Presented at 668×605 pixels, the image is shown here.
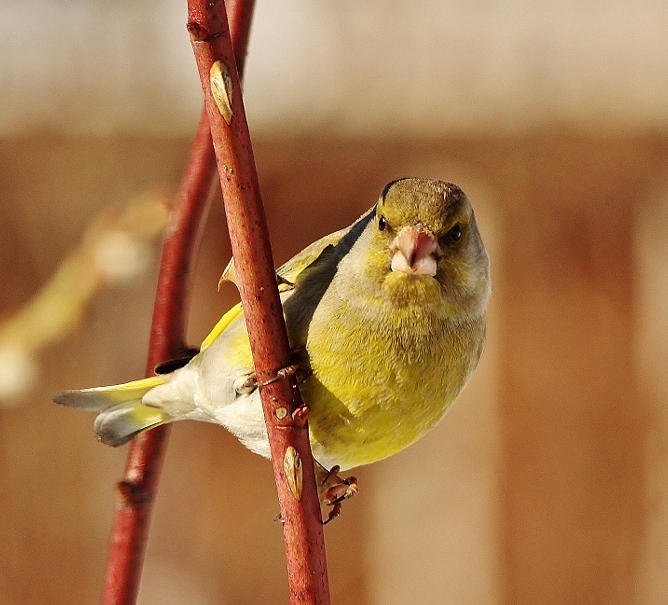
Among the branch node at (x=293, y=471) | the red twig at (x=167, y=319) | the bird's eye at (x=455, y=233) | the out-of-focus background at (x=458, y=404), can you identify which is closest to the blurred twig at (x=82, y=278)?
the red twig at (x=167, y=319)

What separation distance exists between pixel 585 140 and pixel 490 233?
23.6 inches

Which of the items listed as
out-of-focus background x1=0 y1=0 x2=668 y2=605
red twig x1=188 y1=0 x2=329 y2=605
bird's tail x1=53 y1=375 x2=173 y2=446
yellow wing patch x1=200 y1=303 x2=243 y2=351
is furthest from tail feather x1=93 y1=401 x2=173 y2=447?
out-of-focus background x1=0 y1=0 x2=668 y2=605

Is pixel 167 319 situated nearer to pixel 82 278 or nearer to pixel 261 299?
pixel 82 278

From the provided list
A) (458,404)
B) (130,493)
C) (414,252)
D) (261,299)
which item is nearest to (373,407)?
(414,252)

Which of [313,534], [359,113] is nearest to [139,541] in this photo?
[313,534]

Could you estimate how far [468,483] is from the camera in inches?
165

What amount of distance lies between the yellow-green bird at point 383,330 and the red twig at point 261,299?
310mm

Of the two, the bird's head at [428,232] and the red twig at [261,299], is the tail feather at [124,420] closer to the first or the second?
the bird's head at [428,232]

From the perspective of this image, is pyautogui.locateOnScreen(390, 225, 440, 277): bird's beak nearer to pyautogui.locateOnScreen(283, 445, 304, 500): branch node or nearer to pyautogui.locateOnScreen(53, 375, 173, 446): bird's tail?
pyautogui.locateOnScreen(283, 445, 304, 500): branch node

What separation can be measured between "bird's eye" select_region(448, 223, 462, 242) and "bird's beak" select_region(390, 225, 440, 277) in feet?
0.14

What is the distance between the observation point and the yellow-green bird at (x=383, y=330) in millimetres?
1538

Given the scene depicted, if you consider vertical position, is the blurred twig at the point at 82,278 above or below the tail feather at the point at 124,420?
above

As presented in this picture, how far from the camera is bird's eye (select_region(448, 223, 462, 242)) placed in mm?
1561

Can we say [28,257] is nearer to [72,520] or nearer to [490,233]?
[72,520]
